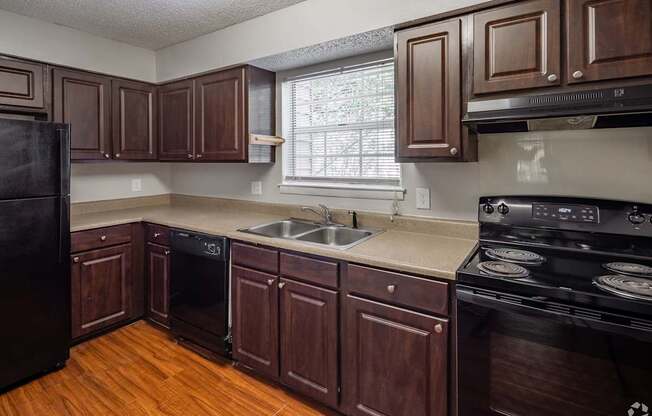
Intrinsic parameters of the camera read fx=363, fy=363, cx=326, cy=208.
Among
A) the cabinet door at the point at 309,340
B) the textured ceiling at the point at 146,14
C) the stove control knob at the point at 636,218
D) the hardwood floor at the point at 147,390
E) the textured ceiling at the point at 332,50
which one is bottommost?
the hardwood floor at the point at 147,390

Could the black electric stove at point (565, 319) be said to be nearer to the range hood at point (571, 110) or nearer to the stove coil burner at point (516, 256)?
the stove coil burner at point (516, 256)

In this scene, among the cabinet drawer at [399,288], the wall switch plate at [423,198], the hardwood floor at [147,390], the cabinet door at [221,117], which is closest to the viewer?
the cabinet drawer at [399,288]

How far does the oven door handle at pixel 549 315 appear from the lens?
111 cm

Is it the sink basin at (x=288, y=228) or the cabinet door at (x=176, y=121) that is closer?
the sink basin at (x=288, y=228)

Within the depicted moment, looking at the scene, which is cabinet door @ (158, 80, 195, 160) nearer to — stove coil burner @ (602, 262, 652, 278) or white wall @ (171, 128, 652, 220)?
white wall @ (171, 128, 652, 220)

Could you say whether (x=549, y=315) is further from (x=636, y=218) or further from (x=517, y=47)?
(x=517, y=47)

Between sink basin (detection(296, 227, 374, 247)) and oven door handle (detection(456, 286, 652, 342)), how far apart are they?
1.02 metres

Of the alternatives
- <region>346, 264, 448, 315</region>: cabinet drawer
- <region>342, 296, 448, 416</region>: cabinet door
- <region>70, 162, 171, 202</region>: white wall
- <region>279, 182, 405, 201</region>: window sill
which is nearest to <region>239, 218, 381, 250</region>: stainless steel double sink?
<region>279, 182, 405, 201</region>: window sill

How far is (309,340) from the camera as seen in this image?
1.92m

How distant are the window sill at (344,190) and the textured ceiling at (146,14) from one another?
1.23 meters

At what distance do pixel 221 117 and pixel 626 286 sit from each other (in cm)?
258

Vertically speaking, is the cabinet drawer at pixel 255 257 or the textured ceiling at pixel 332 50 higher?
the textured ceiling at pixel 332 50

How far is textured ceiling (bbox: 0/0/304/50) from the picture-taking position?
2418 millimetres

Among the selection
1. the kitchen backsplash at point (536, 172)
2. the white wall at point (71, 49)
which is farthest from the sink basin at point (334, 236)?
the white wall at point (71, 49)
